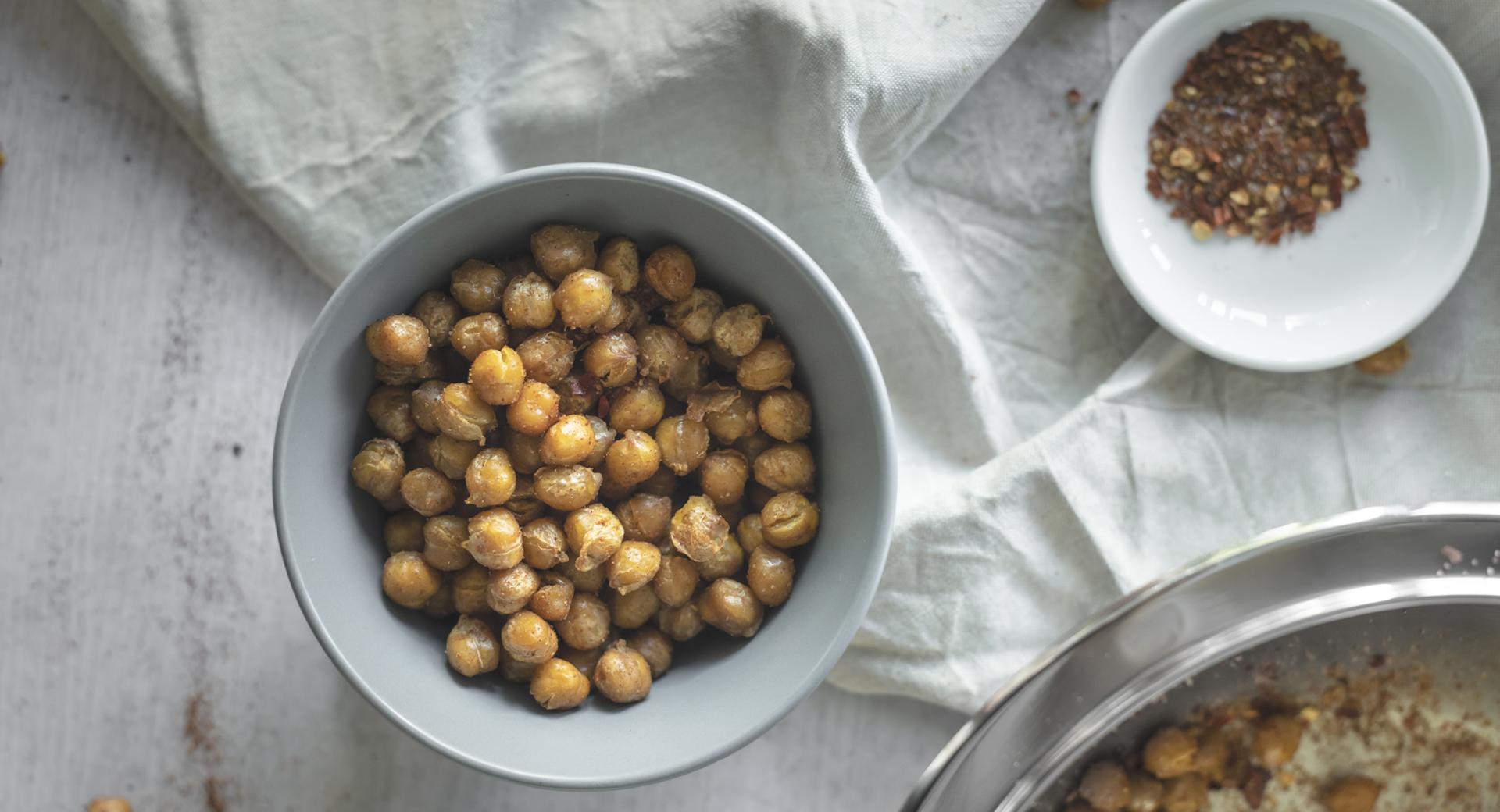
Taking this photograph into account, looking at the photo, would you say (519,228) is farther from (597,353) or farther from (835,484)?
(835,484)

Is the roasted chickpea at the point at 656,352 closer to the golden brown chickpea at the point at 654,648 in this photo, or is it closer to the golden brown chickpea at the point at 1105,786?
the golden brown chickpea at the point at 654,648

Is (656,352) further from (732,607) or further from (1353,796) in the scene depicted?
(1353,796)

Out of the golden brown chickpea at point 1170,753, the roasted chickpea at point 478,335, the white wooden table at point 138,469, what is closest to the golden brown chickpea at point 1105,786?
the golden brown chickpea at point 1170,753

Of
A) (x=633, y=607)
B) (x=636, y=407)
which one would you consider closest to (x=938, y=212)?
(x=636, y=407)

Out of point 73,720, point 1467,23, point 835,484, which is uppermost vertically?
point 1467,23

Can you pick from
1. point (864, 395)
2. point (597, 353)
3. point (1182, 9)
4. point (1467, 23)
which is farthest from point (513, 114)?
point (1467, 23)

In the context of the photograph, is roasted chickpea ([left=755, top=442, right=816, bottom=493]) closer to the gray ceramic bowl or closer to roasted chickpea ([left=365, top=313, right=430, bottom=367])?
the gray ceramic bowl
